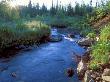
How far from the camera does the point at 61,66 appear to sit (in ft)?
42.9

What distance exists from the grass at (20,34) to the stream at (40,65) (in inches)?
39.1

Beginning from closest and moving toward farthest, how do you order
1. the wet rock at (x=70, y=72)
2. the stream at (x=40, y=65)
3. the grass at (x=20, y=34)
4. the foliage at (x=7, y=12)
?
1. the stream at (x=40, y=65)
2. the wet rock at (x=70, y=72)
3. the grass at (x=20, y=34)
4. the foliage at (x=7, y=12)

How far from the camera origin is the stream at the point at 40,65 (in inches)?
435

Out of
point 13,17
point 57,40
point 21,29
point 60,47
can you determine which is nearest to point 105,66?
point 60,47

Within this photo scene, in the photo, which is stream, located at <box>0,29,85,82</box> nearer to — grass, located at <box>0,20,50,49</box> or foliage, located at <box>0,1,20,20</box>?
grass, located at <box>0,20,50,49</box>

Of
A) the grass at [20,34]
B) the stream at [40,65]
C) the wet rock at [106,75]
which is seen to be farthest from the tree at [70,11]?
the wet rock at [106,75]

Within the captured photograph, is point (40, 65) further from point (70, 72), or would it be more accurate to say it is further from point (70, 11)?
point (70, 11)

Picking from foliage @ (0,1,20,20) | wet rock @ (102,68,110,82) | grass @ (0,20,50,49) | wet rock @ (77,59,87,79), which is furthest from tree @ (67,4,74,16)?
wet rock @ (102,68,110,82)

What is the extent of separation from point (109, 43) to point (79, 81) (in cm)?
231

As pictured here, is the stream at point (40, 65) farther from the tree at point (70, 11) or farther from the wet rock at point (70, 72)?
the tree at point (70, 11)

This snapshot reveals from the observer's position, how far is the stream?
11059 mm

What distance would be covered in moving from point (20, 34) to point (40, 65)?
490 cm

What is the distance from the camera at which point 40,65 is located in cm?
1323

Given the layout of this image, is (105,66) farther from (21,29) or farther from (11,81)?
(21,29)
